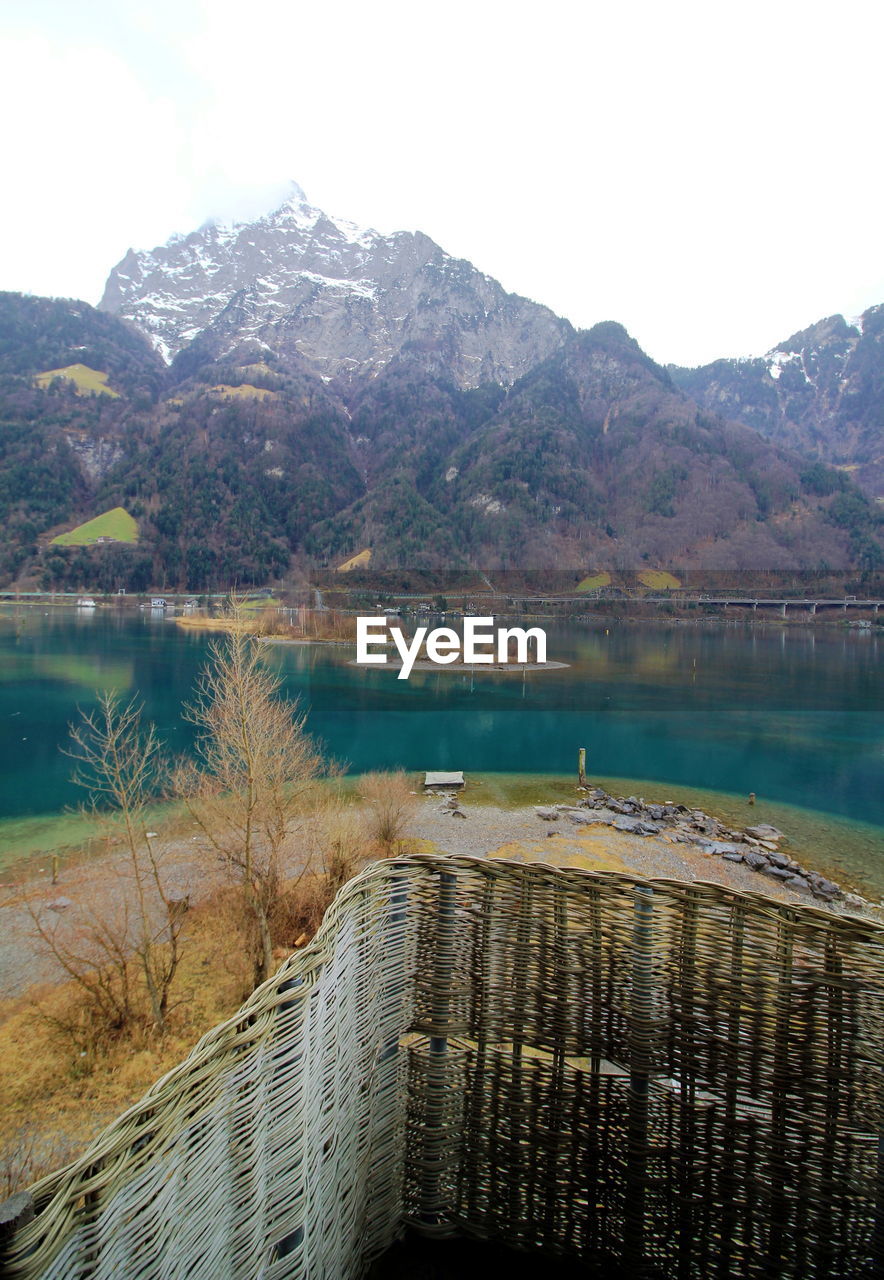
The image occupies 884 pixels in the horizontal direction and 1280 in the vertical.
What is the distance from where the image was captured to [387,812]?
49.2 feet

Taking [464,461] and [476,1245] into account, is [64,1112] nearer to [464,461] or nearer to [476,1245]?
[476,1245]

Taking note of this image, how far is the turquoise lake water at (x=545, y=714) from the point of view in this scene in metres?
24.7

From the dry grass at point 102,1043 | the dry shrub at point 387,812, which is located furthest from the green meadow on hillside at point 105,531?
the dry grass at point 102,1043

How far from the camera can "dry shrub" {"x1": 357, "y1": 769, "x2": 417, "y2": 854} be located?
14.8 m

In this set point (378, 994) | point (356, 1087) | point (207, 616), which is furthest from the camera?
point (207, 616)

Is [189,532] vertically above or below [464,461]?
below

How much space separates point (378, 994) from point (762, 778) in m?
26.7

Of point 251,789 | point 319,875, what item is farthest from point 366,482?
point 251,789

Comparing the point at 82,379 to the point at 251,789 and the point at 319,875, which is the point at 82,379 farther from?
the point at 251,789

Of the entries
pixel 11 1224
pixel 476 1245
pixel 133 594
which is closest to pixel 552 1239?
pixel 476 1245

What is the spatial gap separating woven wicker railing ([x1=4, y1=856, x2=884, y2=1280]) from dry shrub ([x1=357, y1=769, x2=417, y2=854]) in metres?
12.4

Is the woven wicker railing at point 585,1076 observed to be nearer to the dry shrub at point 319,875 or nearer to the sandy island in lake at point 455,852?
the dry shrub at point 319,875

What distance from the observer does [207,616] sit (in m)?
94.6

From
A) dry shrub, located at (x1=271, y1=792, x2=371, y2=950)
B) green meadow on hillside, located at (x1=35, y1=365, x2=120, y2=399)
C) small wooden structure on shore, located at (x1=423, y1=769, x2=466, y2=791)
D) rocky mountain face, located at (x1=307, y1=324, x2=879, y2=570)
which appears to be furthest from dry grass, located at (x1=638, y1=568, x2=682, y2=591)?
green meadow on hillside, located at (x1=35, y1=365, x2=120, y2=399)
